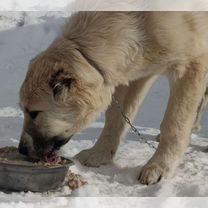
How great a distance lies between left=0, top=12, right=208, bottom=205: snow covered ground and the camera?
4.05 m

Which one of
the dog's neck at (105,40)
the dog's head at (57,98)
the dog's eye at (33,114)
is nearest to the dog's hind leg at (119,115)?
the dog's head at (57,98)

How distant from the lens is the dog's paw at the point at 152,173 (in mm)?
4336

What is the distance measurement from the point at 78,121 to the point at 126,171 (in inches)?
29.0

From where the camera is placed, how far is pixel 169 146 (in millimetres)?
4484

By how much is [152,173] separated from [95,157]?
693 mm

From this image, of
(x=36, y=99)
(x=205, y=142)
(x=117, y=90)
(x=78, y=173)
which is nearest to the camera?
(x=36, y=99)

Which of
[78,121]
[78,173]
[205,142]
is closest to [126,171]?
[78,173]

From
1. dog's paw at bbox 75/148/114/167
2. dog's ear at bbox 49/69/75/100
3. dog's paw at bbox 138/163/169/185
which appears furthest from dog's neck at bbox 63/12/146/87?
dog's paw at bbox 75/148/114/167

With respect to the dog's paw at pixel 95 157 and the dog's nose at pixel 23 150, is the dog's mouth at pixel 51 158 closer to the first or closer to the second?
the dog's nose at pixel 23 150

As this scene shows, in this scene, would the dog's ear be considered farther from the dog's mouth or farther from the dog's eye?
the dog's mouth

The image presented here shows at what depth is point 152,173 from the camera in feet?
14.3

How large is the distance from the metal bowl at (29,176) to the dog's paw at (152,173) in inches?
29.3

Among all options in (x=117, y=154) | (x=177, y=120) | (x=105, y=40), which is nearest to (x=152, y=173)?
(x=177, y=120)

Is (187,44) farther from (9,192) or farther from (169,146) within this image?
(9,192)
